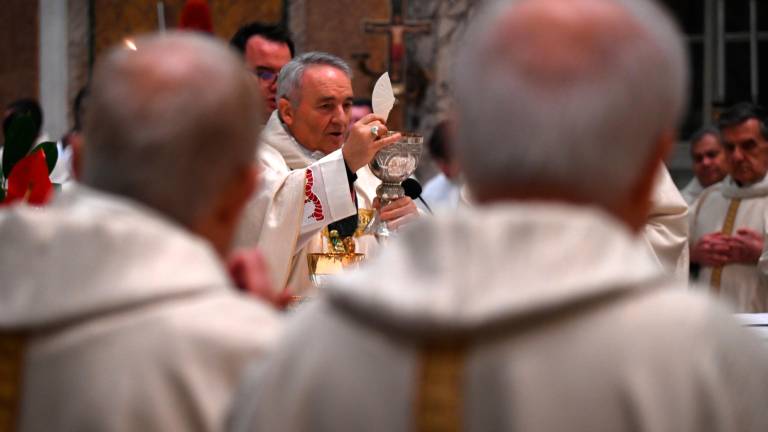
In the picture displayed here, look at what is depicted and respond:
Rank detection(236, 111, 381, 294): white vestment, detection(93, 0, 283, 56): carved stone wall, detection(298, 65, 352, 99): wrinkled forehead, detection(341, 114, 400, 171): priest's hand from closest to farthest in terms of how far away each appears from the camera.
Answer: detection(341, 114, 400, 171): priest's hand, detection(236, 111, 381, 294): white vestment, detection(298, 65, 352, 99): wrinkled forehead, detection(93, 0, 283, 56): carved stone wall

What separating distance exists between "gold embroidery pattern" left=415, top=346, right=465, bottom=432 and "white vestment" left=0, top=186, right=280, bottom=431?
375mm

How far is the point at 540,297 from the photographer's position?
147 centimetres

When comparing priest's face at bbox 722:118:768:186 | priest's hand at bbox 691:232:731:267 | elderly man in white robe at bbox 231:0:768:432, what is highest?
elderly man in white robe at bbox 231:0:768:432

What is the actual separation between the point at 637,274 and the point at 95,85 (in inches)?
30.3

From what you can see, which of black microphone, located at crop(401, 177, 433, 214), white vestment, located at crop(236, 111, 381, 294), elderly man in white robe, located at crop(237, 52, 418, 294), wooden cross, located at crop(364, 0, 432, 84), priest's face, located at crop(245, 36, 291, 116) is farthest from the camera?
wooden cross, located at crop(364, 0, 432, 84)

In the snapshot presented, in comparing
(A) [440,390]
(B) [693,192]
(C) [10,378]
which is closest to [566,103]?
(A) [440,390]

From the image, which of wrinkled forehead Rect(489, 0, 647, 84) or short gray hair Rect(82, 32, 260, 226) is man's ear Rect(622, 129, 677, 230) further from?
short gray hair Rect(82, 32, 260, 226)

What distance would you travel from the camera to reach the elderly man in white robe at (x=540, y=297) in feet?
4.93

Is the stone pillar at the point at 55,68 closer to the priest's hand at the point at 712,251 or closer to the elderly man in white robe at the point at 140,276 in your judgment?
the priest's hand at the point at 712,251

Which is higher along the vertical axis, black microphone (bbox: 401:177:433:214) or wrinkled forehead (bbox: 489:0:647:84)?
wrinkled forehead (bbox: 489:0:647:84)

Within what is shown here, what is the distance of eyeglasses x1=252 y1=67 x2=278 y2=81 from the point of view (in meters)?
6.08

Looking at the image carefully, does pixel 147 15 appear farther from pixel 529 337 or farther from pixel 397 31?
pixel 529 337

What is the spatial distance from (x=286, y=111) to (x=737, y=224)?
3.35m

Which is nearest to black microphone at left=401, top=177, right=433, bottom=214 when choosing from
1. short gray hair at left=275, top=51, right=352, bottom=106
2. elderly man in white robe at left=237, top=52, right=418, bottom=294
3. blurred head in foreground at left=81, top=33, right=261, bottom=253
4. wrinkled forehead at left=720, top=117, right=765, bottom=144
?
elderly man in white robe at left=237, top=52, right=418, bottom=294
